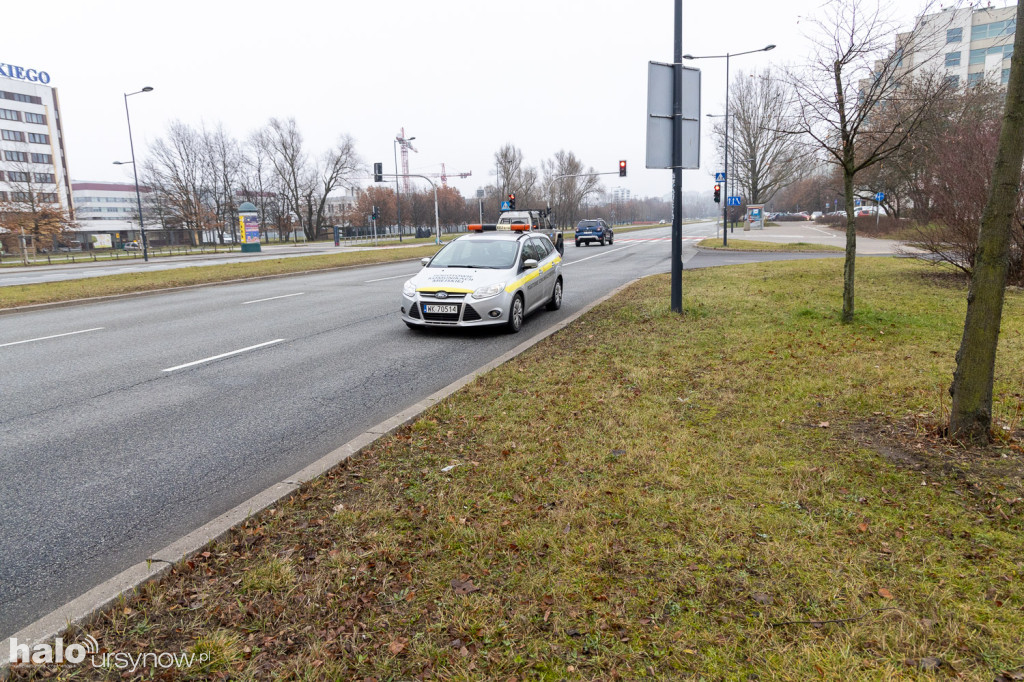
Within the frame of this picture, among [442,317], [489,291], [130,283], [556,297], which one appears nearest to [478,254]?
[489,291]

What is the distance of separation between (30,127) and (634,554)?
111723 millimetres

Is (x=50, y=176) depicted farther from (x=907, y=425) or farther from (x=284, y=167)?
(x=907, y=425)

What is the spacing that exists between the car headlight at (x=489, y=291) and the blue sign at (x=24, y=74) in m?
104

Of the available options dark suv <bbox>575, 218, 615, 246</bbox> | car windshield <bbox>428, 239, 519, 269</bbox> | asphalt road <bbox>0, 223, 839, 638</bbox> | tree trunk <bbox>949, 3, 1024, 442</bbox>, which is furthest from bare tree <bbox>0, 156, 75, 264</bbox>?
tree trunk <bbox>949, 3, 1024, 442</bbox>

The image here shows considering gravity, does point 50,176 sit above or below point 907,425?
above

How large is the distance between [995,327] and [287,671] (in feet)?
16.1

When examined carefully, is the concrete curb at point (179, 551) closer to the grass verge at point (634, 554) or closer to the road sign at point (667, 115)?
the grass verge at point (634, 554)

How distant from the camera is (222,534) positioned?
3.40 m

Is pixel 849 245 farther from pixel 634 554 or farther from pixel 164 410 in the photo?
pixel 164 410

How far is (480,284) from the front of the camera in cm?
962

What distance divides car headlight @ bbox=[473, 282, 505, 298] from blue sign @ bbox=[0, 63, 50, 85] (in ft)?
341

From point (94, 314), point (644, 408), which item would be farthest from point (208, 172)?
point (644, 408)

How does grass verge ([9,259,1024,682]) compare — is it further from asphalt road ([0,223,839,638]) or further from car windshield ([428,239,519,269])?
car windshield ([428,239,519,269])

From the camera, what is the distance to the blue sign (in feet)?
264
